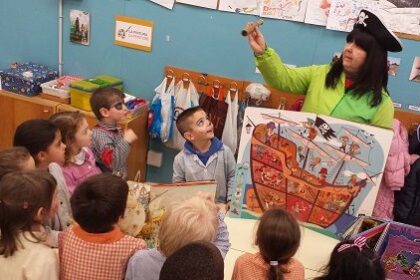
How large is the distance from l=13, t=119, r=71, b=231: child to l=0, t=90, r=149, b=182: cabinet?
1.29 metres

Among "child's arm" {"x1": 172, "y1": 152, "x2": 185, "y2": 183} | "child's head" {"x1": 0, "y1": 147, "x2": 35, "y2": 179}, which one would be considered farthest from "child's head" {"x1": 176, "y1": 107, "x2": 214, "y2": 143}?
"child's head" {"x1": 0, "y1": 147, "x2": 35, "y2": 179}

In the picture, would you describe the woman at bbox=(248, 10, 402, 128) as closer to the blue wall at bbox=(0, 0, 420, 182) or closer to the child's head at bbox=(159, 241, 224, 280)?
the blue wall at bbox=(0, 0, 420, 182)

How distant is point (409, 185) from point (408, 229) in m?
0.63

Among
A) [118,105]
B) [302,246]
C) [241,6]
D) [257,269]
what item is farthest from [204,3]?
[257,269]

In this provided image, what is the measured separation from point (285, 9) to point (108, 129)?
1.40 m

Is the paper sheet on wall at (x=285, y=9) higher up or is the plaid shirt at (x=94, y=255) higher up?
the paper sheet on wall at (x=285, y=9)

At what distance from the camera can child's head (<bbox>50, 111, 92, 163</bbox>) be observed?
7.29 ft

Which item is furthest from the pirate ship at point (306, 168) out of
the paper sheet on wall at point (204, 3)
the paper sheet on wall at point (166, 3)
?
the paper sheet on wall at point (166, 3)

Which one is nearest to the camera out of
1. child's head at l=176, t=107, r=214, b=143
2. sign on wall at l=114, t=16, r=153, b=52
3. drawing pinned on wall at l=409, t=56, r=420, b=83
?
child's head at l=176, t=107, r=214, b=143

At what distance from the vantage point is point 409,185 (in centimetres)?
245

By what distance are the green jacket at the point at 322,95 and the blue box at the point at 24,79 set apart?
2.04 meters

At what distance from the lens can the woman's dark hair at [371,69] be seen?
83.7 inches

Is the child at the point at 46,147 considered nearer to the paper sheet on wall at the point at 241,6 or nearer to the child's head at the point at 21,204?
the child's head at the point at 21,204

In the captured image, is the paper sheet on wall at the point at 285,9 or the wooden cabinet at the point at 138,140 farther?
the wooden cabinet at the point at 138,140
